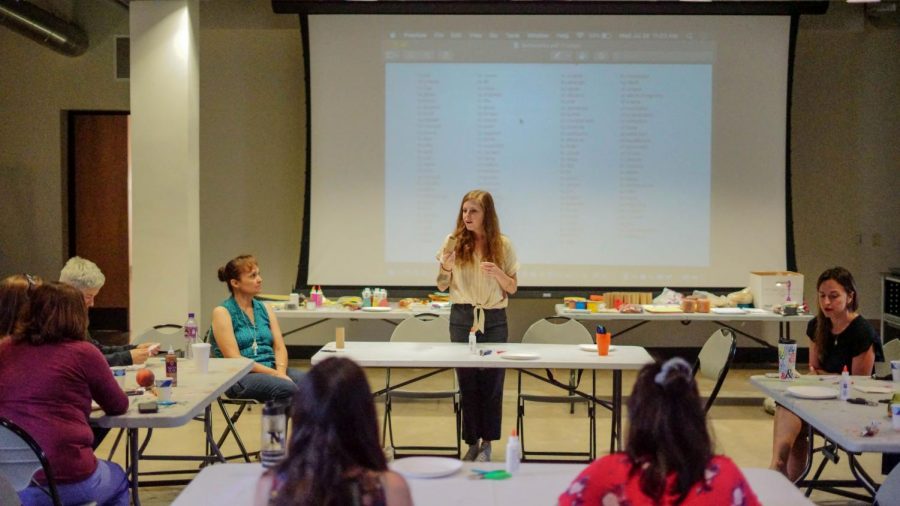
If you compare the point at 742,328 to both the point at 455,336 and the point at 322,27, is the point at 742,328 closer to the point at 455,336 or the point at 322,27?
the point at 455,336

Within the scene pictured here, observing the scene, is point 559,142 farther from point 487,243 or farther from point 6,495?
point 6,495

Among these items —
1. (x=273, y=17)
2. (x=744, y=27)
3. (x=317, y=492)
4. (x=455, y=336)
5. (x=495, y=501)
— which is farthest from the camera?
(x=273, y=17)

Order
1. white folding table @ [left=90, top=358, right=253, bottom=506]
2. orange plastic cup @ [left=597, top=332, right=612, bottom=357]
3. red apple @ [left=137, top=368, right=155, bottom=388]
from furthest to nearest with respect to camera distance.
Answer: orange plastic cup @ [left=597, top=332, right=612, bottom=357] → red apple @ [left=137, top=368, right=155, bottom=388] → white folding table @ [left=90, top=358, right=253, bottom=506]

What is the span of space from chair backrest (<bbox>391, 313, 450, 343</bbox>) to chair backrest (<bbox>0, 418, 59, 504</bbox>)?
8.85 ft

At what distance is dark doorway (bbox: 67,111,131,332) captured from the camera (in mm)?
8969

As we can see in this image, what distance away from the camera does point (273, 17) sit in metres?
7.69

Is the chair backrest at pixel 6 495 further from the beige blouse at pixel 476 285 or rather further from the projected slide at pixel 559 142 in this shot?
the projected slide at pixel 559 142

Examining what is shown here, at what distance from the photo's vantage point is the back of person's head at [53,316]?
3005mm

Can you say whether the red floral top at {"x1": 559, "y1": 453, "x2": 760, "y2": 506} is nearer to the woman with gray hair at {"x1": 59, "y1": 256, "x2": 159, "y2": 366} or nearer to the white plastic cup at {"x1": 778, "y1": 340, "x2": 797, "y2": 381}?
the white plastic cup at {"x1": 778, "y1": 340, "x2": 797, "y2": 381}

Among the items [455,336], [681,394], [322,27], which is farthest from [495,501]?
[322,27]

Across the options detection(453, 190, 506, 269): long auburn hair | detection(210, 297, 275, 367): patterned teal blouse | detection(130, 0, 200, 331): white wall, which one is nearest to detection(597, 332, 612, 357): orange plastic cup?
detection(453, 190, 506, 269): long auburn hair

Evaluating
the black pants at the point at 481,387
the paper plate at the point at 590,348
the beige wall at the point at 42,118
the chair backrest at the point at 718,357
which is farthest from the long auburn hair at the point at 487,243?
the beige wall at the point at 42,118

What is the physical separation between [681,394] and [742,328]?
6268 mm

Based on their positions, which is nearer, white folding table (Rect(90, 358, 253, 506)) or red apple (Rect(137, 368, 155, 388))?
white folding table (Rect(90, 358, 253, 506))
